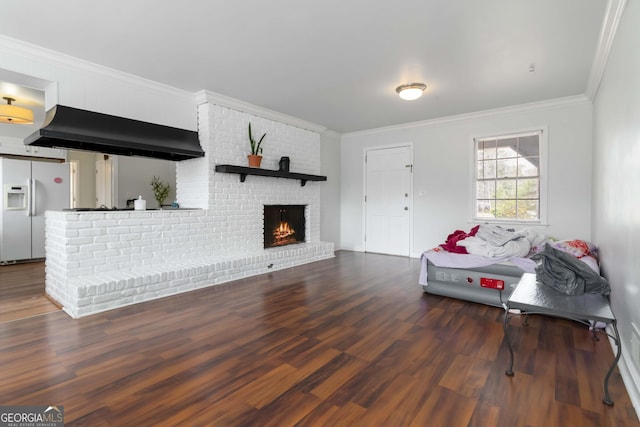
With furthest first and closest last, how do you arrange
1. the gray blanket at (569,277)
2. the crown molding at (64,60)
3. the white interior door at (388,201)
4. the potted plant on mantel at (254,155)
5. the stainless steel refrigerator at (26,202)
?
the white interior door at (388,201)
the stainless steel refrigerator at (26,202)
the potted plant on mantel at (254,155)
the crown molding at (64,60)
the gray blanket at (569,277)

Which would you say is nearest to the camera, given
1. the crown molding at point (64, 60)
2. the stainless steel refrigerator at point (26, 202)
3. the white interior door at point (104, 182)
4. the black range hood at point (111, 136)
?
the crown molding at point (64, 60)

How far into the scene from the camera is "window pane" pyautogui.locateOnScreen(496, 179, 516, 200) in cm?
510

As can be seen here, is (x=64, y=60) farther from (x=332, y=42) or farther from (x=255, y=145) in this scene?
(x=332, y=42)

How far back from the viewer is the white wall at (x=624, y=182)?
6.09 ft

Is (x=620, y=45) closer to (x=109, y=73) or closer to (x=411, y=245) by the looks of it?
(x=411, y=245)

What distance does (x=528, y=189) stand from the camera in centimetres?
498

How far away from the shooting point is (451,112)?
5.29 meters

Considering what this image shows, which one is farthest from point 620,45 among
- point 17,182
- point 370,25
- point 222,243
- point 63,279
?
point 17,182

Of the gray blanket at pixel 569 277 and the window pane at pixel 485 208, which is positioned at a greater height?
the window pane at pixel 485 208

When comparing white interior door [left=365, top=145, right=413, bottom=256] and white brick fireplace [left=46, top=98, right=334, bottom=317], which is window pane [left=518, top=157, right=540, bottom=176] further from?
white brick fireplace [left=46, top=98, right=334, bottom=317]

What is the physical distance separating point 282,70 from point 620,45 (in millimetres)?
2973

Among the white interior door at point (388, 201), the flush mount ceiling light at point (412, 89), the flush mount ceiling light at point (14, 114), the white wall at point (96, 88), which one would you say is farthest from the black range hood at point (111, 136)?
the white interior door at point (388, 201)

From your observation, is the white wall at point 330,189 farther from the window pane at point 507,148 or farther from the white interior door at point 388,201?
the window pane at point 507,148

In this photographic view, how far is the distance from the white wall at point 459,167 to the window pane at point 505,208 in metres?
0.45
